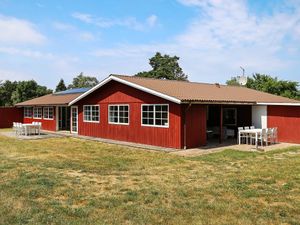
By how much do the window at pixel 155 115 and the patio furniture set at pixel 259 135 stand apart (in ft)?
13.0

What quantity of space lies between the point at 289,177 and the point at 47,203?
20.4 ft

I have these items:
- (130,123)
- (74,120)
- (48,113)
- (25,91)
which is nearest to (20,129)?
(74,120)

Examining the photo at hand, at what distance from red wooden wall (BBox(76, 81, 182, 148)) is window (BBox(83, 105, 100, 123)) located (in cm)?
26

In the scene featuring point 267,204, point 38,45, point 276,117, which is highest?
point 38,45

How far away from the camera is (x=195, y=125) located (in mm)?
14836

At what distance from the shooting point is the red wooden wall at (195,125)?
14438mm

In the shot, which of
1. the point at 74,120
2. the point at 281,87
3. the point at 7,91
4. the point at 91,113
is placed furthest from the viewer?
the point at 7,91

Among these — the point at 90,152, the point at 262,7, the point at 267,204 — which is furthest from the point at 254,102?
the point at 267,204

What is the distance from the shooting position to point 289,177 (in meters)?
8.59

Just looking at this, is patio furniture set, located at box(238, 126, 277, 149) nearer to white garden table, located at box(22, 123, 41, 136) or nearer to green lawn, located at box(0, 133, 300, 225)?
green lawn, located at box(0, 133, 300, 225)

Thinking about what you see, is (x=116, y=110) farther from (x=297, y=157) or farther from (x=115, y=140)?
(x=297, y=157)

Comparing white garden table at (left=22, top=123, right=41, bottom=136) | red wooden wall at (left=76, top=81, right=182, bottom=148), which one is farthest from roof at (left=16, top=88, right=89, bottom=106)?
red wooden wall at (left=76, top=81, right=182, bottom=148)

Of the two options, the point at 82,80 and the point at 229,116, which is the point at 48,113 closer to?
the point at 229,116

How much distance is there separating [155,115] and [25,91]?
38.9 m
